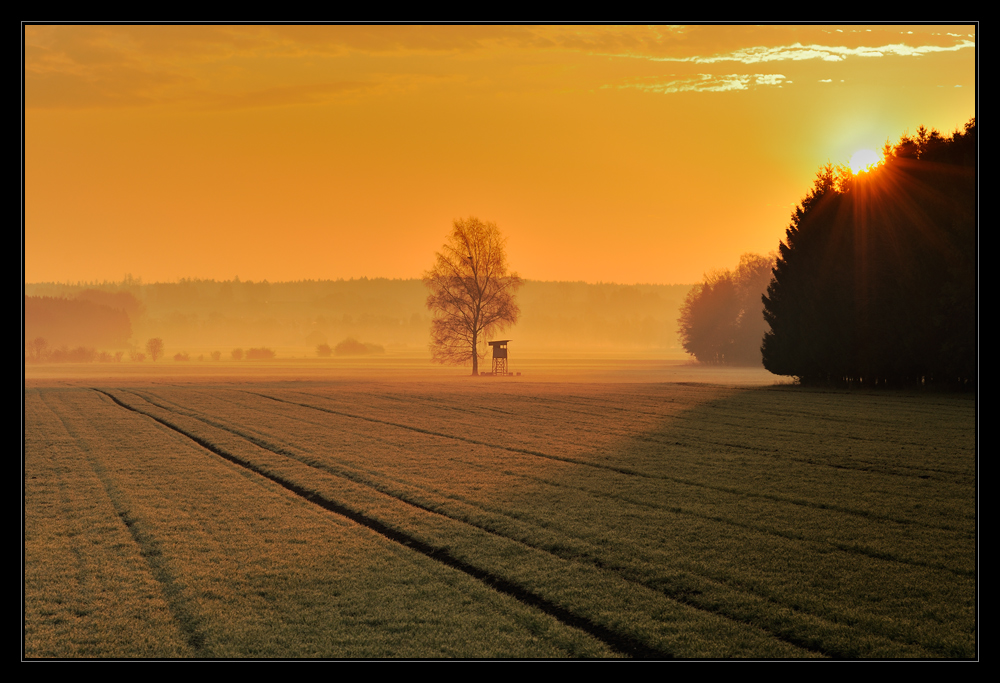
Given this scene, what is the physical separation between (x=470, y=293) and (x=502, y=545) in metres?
51.4

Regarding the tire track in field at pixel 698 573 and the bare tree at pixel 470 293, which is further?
the bare tree at pixel 470 293

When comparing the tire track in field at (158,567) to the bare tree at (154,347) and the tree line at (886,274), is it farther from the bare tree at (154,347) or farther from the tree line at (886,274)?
the bare tree at (154,347)

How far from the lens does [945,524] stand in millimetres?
11312

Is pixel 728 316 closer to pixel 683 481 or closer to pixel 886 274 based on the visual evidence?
pixel 886 274

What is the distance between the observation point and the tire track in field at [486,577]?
22.7 feet

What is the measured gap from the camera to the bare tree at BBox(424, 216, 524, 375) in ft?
198

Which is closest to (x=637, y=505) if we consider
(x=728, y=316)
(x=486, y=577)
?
(x=486, y=577)

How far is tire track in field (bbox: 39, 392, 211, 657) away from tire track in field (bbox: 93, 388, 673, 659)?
112 inches

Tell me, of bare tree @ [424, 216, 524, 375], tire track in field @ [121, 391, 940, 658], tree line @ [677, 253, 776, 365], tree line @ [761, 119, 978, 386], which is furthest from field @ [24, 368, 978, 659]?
tree line @ [677, 253, 776, 365]

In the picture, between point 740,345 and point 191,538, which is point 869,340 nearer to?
point 191,538

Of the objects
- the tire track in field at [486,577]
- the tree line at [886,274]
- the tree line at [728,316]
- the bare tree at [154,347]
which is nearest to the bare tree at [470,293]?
the tree line at [886,274]

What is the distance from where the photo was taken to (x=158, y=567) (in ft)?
30.9

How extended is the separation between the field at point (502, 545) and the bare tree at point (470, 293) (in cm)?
Answer: 3819

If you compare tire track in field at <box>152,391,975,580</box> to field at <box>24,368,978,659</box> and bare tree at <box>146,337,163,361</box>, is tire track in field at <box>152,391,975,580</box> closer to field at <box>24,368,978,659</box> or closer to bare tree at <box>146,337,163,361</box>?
field at <box>24,368,978,659</box>
